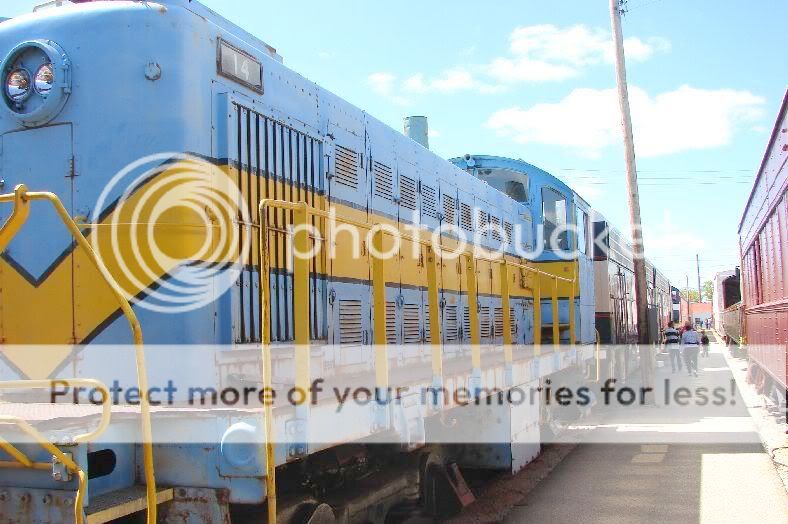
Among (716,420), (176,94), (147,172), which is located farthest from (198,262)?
(716,420)

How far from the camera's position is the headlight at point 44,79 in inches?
156

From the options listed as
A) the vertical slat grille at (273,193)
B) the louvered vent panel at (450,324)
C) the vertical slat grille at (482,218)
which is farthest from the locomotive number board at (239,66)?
the vertical slat grille at (482,218)

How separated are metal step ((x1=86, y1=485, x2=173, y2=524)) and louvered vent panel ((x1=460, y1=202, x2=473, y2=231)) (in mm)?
5405

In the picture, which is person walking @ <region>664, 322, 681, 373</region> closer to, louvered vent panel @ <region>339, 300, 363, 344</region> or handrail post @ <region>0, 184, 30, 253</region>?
louvered vent panel @ <region>339, 300, 363, 344</region>

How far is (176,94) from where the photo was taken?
3934 mm

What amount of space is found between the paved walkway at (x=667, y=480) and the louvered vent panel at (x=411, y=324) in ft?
5.60

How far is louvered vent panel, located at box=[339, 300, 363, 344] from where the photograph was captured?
5.16 m

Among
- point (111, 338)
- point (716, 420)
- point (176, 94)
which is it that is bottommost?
point (716, 420)

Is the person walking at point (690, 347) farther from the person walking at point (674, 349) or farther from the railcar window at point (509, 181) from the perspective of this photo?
the railcar window at point (509, 181)

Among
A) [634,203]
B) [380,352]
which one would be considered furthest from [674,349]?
[380,352]

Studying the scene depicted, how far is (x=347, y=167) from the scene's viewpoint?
5523mm

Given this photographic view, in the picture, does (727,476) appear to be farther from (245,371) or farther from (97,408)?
(97,408)

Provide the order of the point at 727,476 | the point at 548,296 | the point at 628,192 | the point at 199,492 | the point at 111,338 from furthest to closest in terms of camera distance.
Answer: the point at 628,192
the point at 548,296
the point at 727,476
the point at 111,338
the point at 199,492

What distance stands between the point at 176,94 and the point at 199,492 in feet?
6.63
